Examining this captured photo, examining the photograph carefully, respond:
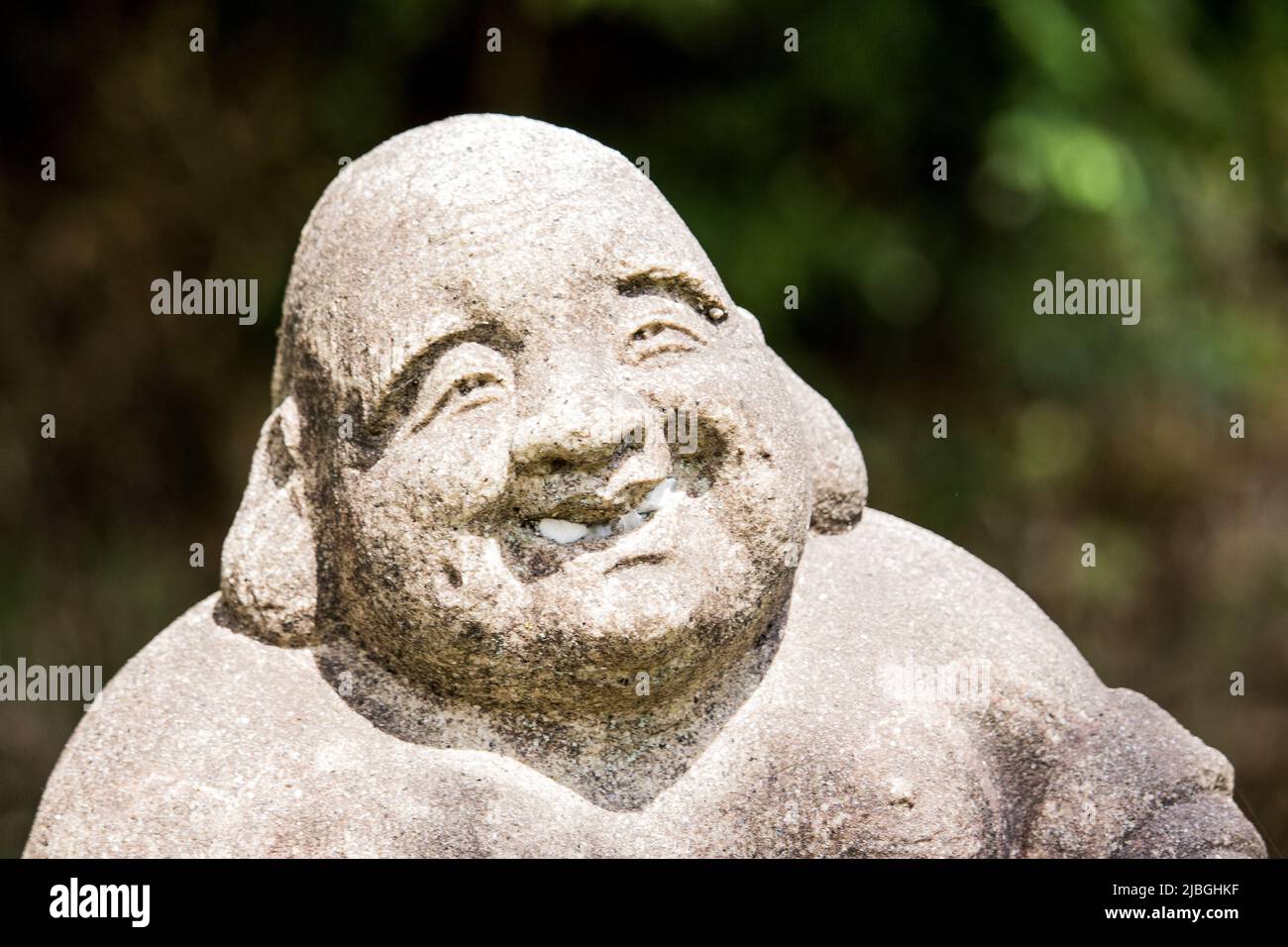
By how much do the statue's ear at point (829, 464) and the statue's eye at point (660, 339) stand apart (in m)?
0.27

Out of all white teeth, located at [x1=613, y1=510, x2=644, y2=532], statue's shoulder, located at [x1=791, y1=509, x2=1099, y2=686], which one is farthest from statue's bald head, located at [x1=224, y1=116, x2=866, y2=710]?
statue's shoulder, located at [x1=791, y1=509, x2=1099, y2=686]

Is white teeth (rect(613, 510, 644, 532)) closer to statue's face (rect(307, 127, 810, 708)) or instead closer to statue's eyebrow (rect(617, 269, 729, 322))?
statue's face (rect(307, 127, 810, 708))

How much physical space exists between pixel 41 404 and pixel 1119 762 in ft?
11.8

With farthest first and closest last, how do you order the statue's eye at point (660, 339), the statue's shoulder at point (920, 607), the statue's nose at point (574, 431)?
the statue's shoulder at point (920, 607) → the statue's eye at point (660, 339) → the statue's nose at point (574, 431)

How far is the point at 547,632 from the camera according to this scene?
1.96 m

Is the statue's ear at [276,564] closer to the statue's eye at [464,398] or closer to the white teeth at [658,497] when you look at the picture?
the statue's eye at [464,398]


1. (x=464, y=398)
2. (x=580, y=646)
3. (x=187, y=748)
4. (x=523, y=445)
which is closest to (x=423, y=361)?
(x=464, y=398)

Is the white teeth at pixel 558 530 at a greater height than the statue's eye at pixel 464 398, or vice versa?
the statue's eye at pixel 464 398

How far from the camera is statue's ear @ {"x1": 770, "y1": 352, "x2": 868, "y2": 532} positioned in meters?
2.36

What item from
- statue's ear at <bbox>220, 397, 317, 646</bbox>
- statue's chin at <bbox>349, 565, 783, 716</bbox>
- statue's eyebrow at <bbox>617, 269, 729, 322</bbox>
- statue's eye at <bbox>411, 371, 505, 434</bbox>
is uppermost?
statue's eyebrow at <bbox>617, 269, 729, 322</bbox>

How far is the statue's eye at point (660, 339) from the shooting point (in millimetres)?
2061

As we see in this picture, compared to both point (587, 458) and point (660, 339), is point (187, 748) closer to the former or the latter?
point (587, 458)

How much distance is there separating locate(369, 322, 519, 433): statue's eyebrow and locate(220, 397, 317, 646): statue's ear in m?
0.21

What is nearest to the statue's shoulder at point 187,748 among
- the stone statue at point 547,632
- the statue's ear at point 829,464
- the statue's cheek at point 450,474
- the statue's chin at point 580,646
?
the stone statue at point 547,632
